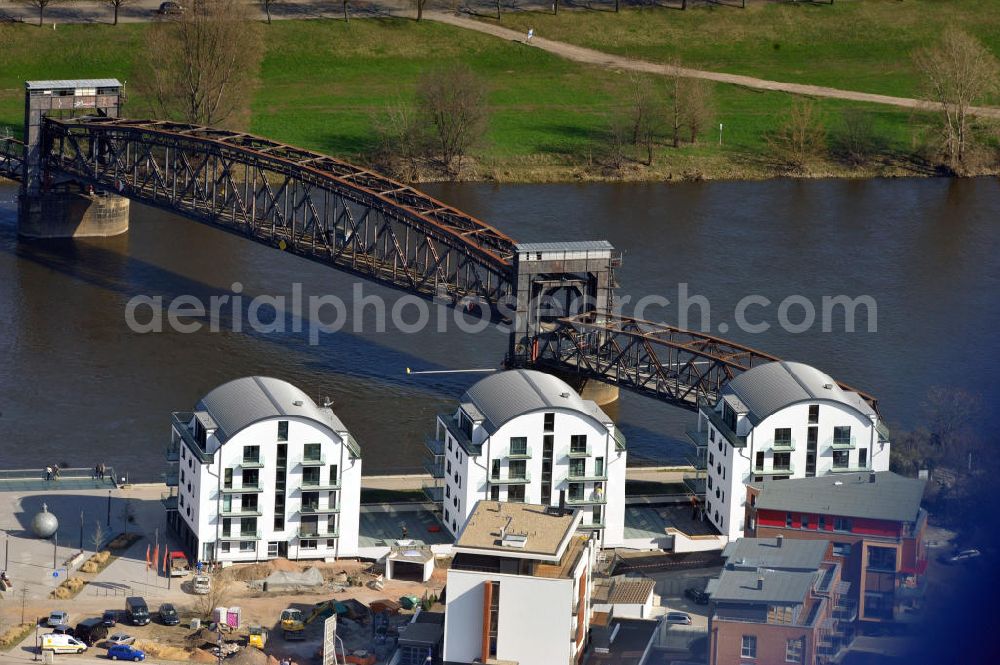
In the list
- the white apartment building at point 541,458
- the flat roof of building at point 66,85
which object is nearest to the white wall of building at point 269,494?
the white apartment building at point 541,458

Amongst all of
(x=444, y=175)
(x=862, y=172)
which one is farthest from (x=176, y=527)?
(x=862, y=172)

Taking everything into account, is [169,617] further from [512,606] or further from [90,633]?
[512,606]

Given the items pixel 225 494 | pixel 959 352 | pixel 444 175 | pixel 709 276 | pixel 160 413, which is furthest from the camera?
pixel 444 175

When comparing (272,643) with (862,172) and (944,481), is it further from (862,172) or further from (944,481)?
(862,172)

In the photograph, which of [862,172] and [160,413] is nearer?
[160,413]

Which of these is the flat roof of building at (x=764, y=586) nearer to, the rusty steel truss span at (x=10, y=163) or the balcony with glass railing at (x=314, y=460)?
the balcony with glass railing at (x=314, y=460)

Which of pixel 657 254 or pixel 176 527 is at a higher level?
pixel 657 254

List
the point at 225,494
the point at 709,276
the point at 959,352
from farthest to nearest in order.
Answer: the point at 709,276 < the point at 959,352 < the point at 225,494

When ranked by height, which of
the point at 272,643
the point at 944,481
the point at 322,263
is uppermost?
the point at 322,263
